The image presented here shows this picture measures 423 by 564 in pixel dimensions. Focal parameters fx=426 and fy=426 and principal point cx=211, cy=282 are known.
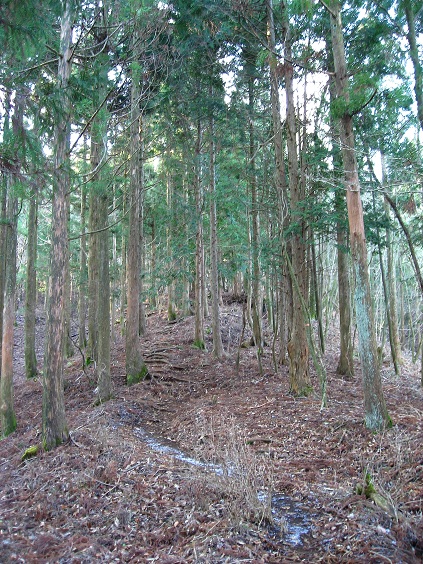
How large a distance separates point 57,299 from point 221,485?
387 centimetres

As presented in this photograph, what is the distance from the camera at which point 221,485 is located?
199 inches

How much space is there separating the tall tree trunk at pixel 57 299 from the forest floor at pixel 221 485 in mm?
421

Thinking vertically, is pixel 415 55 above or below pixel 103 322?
above

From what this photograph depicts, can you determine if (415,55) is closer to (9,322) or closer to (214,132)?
(214,132)

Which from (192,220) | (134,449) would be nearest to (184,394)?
(134,449)

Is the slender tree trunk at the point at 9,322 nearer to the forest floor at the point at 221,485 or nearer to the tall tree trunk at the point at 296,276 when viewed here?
the forest floor at the point at 221,485

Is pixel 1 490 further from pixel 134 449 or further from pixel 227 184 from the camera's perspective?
pixel 227 184

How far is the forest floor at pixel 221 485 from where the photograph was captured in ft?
13.5

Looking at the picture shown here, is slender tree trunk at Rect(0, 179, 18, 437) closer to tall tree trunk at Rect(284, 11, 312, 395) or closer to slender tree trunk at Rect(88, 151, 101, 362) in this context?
slender tree trunk at Rect(88, 151, 101, 362)

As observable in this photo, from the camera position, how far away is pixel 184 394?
1185 cm

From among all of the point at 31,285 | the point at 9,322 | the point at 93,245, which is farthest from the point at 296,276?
the point at 31,285

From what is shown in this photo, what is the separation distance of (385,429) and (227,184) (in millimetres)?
12032

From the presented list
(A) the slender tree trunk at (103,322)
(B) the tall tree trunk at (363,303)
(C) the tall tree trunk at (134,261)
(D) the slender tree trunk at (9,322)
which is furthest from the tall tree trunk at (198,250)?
(B) the tall tree trunk at (363,303)

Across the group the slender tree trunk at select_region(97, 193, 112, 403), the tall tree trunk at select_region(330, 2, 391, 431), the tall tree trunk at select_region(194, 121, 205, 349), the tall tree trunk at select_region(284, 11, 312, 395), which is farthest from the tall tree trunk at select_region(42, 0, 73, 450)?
the tall tree trunk at select_region(194, 121, 205, 349)
